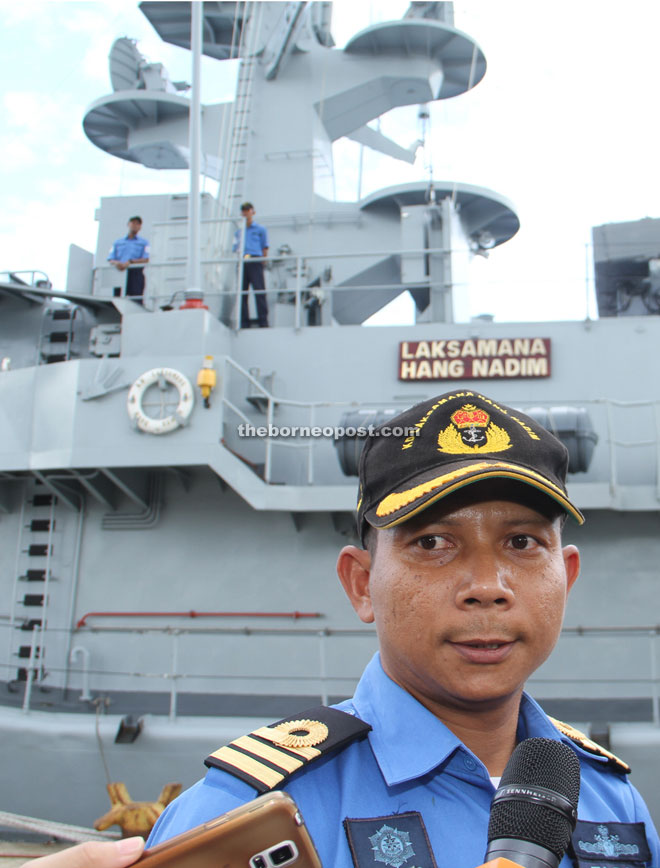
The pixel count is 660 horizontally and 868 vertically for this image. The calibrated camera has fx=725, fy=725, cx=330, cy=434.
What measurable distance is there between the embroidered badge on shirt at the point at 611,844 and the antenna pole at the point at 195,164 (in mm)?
5579

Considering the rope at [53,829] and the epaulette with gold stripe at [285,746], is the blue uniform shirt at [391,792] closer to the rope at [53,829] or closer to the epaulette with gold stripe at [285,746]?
the epaulette with gold stripe at [285,746]

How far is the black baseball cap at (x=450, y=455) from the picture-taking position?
114 centimetres

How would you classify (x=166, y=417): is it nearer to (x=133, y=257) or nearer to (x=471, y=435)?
(x=133, y=257)

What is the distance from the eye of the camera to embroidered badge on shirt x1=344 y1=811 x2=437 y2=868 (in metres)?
0.95

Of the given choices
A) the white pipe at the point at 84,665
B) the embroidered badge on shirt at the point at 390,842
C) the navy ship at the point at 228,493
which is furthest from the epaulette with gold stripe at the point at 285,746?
the white pipe at the point at 84,665

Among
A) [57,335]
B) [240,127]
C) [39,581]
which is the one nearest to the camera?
[39,581]

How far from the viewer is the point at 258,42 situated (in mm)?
9375

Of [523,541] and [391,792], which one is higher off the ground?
[523,541]

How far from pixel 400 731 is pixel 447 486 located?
1.28 ft

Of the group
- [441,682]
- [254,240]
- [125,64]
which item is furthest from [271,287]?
[441,682]

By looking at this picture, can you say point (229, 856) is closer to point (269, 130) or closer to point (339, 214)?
point (339, 214)

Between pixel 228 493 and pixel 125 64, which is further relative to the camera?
pixel 125 64

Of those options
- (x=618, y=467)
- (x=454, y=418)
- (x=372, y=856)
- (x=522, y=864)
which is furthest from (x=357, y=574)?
(x=618, y=467)

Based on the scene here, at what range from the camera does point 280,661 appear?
5473 millimetres
